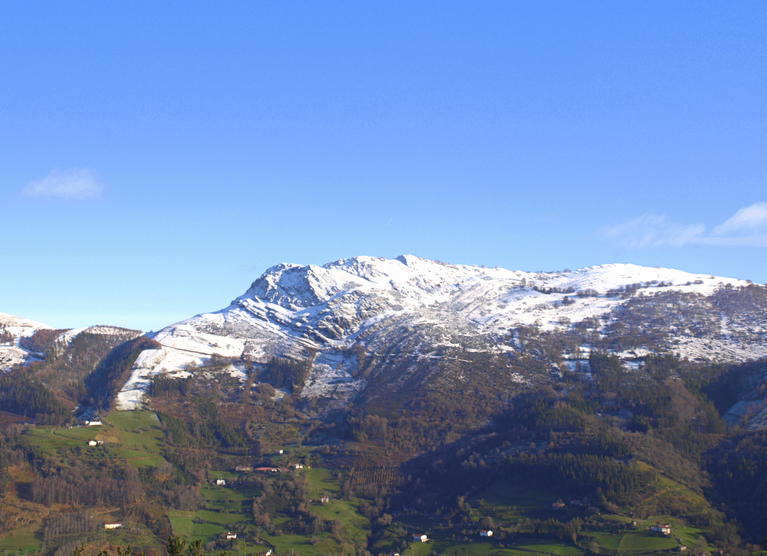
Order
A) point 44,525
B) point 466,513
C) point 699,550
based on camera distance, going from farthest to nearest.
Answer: point 466,513 → point 44,525 → point 699,550

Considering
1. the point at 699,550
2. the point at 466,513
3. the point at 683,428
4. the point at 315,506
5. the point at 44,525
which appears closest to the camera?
the point at 699,550

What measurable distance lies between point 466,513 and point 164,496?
2654 inches

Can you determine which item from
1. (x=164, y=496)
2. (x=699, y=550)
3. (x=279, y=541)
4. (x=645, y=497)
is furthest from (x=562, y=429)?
(x=164, y=496)

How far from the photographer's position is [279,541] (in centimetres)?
16662

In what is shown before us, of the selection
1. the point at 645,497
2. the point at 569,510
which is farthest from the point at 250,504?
the point at 645,497

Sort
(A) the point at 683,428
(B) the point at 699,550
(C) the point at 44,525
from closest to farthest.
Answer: (B) the point at 699,550
(C) the point at 44,525
(A) the point at 683,428

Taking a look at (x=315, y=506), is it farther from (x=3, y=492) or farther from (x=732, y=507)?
(x=732, y=507)

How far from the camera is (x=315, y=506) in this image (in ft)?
602

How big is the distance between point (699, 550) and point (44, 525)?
123 metres

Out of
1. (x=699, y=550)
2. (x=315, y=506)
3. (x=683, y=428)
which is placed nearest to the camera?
(x=699, y=550)

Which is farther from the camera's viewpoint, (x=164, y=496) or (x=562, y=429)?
(x=562, y=429)

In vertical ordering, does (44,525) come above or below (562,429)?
below

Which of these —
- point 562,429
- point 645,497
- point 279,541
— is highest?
point 562,429

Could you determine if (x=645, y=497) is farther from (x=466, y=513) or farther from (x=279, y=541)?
(x=279, y=541)
